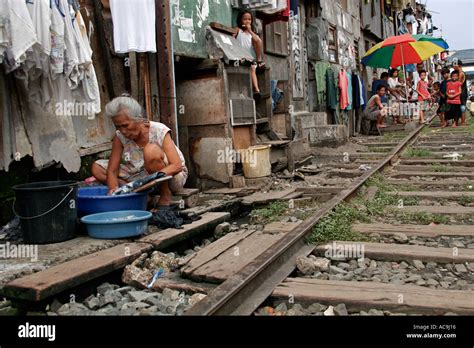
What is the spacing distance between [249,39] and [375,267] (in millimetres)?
6443

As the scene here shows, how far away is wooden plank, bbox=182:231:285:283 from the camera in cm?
318

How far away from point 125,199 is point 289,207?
1975 mm

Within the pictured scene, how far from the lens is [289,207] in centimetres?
548

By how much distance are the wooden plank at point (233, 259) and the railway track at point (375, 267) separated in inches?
8.8

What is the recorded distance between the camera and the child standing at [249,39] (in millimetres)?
8523

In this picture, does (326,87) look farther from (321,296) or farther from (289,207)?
(321,296)

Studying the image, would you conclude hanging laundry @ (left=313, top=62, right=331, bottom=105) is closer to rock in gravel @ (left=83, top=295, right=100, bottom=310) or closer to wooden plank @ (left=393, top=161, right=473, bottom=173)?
wooden plank @ (left=393, top=161, right=473, bottom=173)

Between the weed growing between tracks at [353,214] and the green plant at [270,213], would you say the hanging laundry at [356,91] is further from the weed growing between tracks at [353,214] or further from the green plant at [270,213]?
the green plant at [270,213]

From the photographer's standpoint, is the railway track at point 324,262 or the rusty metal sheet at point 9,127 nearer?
the railway track at point 324,262

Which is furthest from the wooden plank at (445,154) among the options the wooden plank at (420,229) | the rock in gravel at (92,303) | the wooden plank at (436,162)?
the rock in gravel at (92,303)

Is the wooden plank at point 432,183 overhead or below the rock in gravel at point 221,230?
overhead

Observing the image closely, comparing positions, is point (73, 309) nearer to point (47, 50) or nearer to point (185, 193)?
point (47, 50)

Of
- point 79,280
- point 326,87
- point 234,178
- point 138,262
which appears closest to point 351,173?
point 234,178

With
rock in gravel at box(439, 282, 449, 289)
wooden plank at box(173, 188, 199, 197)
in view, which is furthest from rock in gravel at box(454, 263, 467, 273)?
wooden plank at box(173, 188, 199, 197)
